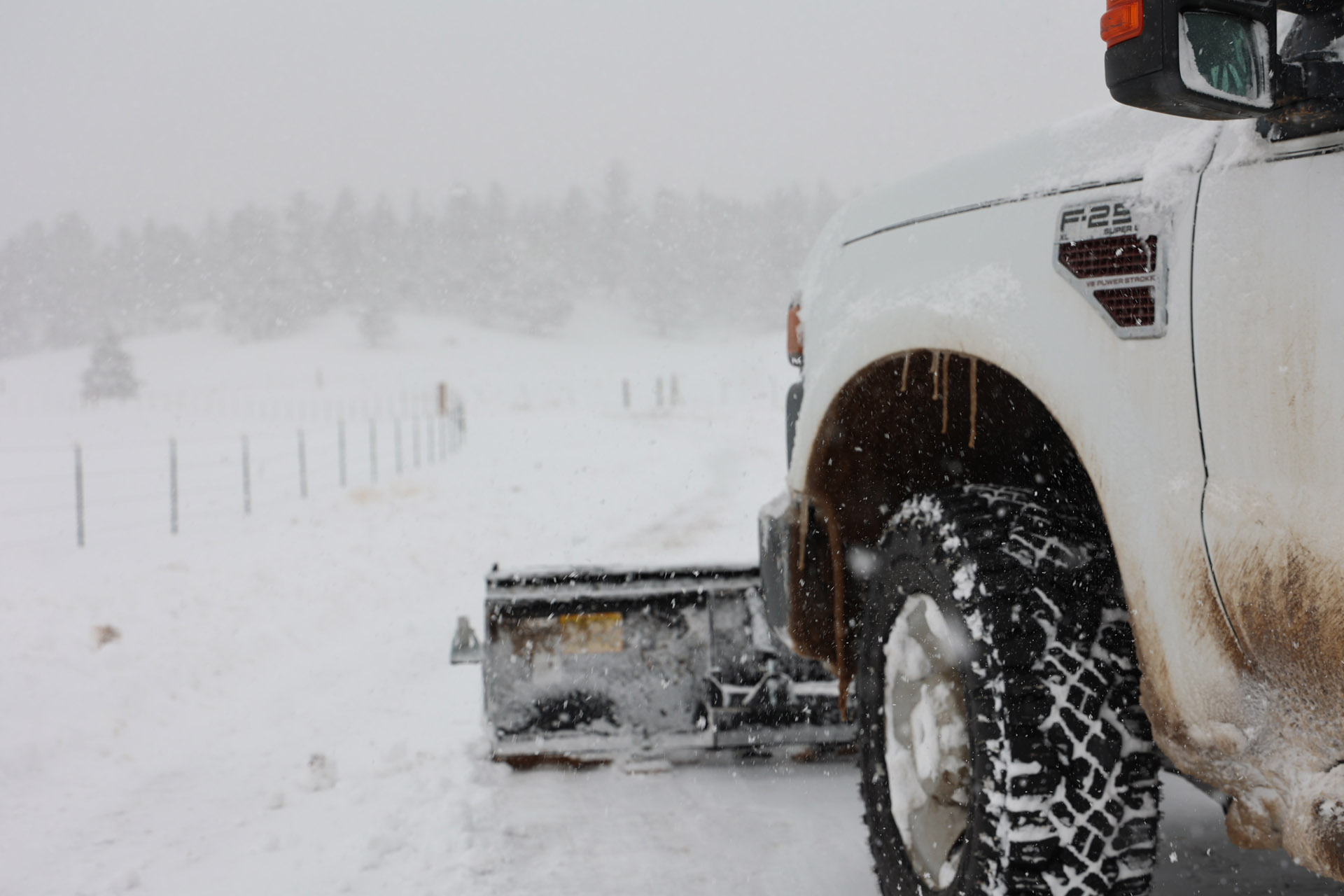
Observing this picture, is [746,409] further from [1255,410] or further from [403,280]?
[403,280]

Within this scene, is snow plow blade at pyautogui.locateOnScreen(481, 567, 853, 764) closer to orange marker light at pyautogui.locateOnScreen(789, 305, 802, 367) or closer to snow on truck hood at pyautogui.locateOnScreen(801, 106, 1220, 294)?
orange marker light at pyautogui.locateOnScreen(789, 305, 802, 367)

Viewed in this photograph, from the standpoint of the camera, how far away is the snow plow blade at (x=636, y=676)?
379cm

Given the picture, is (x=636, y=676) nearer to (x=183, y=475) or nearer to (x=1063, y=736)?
(x=1063, y=736)

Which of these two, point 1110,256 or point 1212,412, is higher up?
point 1110,256

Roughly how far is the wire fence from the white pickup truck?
9745mm

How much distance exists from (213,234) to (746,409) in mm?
74249

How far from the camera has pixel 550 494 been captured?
517 inches

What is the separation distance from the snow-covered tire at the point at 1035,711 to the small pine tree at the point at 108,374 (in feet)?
189

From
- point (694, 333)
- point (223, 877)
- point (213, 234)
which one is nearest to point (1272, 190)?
point (223, 877)

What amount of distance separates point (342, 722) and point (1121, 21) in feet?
13.5

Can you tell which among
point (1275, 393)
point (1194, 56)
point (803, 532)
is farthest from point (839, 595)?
point (1194, 56)

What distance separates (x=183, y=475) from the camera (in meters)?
19.2

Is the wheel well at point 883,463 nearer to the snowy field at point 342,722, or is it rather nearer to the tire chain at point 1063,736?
the tire chain at point 1063,736

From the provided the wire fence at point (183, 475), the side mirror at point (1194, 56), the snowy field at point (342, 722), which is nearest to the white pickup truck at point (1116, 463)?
the side mirror at point (1194, 56)
